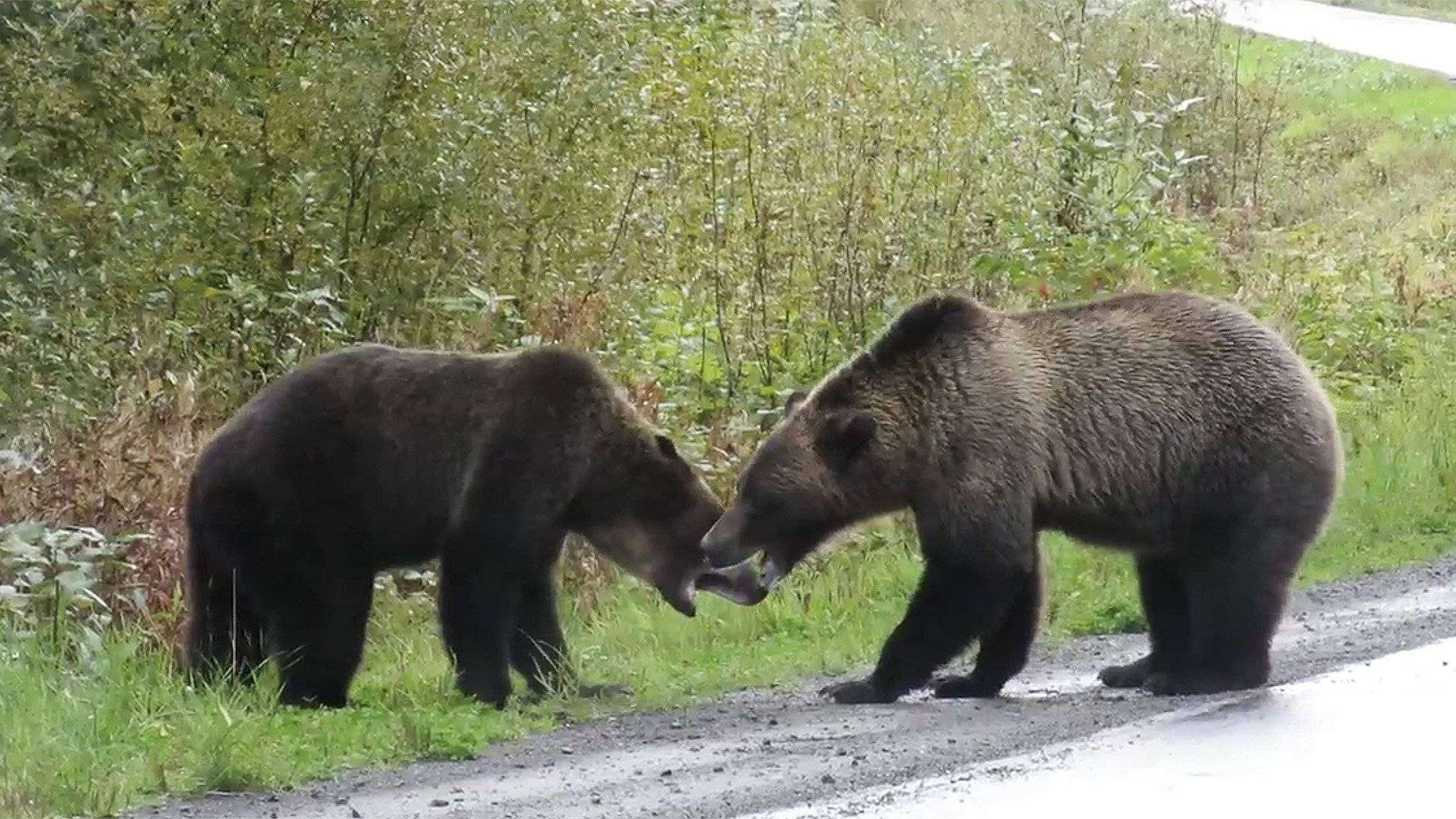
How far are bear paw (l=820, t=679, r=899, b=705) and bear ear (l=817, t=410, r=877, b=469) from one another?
93 cm

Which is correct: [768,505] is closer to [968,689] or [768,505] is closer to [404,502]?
[968,689]

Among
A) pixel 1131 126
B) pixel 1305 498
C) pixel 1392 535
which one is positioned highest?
pixel 1131 126

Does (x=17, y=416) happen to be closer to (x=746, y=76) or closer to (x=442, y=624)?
(x=442, y=624)

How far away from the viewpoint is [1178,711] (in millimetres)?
8289

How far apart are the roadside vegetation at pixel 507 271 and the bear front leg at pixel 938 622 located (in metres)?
0.75

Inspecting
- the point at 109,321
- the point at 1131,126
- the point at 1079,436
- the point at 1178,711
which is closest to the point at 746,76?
the point at 1131,126

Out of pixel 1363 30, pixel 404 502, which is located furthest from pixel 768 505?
pixel 1363 30

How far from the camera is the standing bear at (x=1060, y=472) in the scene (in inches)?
344

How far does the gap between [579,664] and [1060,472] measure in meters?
2.18

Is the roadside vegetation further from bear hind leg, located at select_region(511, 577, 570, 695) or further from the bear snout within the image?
the bear snout

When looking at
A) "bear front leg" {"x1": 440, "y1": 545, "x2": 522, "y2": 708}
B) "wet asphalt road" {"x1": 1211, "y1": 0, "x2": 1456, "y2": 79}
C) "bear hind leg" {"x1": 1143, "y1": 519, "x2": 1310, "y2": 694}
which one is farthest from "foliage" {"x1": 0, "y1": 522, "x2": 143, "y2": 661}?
"wet asphalt road" {"x1": 1211, "y1": 0, "x2": 1456, "y2": 79}

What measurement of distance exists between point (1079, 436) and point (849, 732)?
1.84 meters

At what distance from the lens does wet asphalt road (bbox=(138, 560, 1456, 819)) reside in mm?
6797

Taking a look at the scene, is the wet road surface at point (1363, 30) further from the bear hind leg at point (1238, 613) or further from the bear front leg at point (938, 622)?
the bear front leg at point (938, 622)
